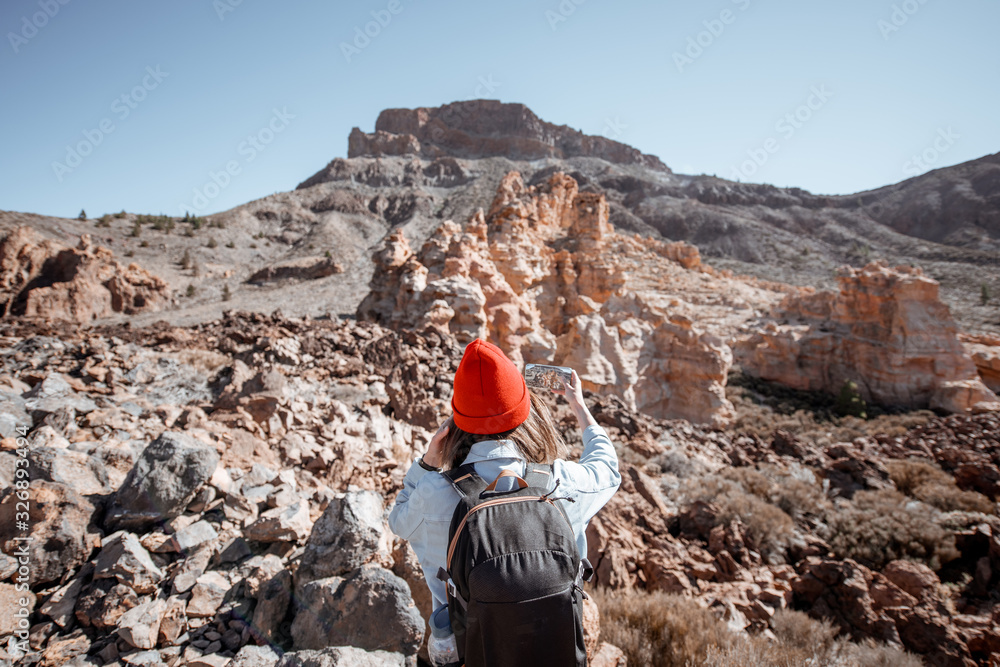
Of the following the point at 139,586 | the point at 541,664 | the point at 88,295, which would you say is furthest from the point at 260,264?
the point at 541,664

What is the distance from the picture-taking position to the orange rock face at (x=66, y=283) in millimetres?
13359

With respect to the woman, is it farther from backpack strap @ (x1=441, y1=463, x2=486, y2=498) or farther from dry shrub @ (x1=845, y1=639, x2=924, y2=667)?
dry shrub @ (x1=845, y1=639, x2=924, y2=667)

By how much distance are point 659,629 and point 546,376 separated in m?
2.23

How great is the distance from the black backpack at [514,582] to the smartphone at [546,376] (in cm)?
71

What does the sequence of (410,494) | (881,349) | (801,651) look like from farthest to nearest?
(881,349) < (801,651) < (410,494)

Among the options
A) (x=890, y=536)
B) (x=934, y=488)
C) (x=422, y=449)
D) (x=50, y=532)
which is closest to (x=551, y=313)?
(x=422, y=449)

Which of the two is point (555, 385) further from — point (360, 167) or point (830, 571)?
point (360, 167)

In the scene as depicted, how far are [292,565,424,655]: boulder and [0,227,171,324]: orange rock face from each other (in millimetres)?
16079

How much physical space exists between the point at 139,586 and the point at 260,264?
35.5 m

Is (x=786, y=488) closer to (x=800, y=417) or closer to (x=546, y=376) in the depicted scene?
(x=546, y=376)

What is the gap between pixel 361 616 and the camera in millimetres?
2260

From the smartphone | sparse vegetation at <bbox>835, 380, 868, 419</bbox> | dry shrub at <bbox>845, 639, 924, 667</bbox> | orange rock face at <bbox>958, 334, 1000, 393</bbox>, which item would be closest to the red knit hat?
the smartphone

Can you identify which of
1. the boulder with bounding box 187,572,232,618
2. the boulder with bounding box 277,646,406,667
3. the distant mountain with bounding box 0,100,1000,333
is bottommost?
the boulder with bounding box 277,646,406,667

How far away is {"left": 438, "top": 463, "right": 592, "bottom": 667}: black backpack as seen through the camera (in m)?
1.05
